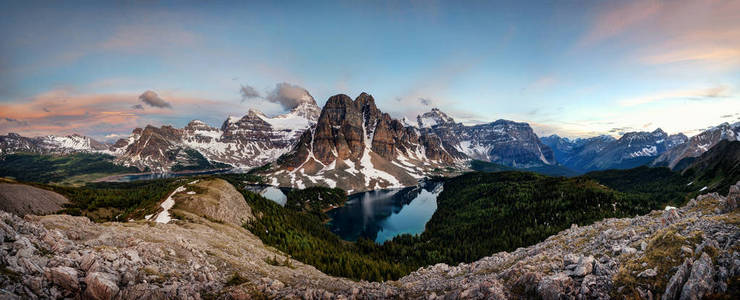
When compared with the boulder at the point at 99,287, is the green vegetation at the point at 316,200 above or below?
below

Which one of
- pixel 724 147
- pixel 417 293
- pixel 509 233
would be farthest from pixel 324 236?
pixel 724 147

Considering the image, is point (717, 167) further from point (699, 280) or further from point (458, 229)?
point (699, 280)

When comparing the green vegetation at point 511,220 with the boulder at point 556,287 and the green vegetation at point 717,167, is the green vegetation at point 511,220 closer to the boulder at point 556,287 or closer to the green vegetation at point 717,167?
the green vegetation at point 717,167

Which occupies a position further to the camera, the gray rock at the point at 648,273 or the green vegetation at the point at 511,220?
the green vegetation at the point at 511,220

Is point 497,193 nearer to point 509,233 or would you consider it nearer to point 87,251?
point 509,233

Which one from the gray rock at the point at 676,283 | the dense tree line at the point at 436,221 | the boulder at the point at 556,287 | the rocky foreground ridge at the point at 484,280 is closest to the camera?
the gray rock at the point at 676,283

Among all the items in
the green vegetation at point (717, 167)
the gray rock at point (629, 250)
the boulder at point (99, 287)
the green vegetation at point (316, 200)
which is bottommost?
the green vegetation at point (316, 200)

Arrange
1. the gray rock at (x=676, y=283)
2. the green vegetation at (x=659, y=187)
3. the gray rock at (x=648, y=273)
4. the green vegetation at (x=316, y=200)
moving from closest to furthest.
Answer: the gray rock at (x=676, y=283) → the gray rock at (x=648, y=273) → the green vegetation at (x=659, y=187) → the green vegetation at (x=316, y=200)

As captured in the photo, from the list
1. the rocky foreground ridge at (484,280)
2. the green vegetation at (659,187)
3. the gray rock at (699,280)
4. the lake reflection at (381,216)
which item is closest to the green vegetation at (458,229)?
the green vegetation at (659,187)

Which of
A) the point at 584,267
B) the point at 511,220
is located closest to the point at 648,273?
the point at 584,267
